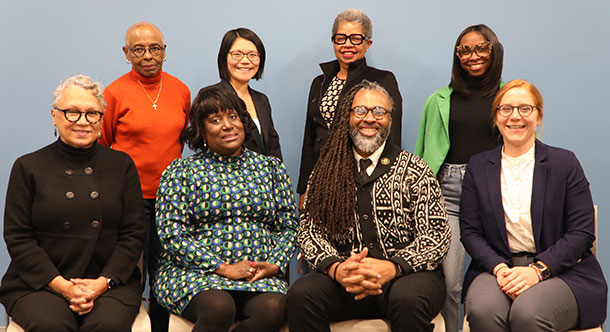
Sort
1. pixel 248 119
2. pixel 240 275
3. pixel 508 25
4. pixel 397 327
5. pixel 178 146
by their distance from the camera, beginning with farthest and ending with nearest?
pixel 508 25
pixel 178 146
pixel 248 119
pixel 240 275
pixel 397 327

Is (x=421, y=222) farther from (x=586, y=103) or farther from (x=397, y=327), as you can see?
(x=586, y=103)

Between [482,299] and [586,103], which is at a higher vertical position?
[586,103]

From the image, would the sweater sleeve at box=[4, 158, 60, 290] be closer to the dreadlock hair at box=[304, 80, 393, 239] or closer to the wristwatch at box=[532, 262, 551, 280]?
the dreadlock hair at box=[304, 80, 393, 239]

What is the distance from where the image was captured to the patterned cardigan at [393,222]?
2932 mm

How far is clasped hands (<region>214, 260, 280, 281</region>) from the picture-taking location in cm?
289

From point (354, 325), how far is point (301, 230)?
0.52 metres

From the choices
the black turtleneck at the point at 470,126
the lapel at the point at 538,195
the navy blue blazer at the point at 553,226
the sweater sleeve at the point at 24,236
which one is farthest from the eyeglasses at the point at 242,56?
the lapel at the point at 538,195

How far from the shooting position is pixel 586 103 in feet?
13.4

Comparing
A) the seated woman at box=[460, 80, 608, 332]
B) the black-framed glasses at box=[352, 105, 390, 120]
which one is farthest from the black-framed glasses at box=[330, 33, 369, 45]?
the seated woman at box=[460, 80, 608, 332]

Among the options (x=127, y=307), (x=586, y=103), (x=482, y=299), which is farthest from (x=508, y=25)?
(x=127, y=307)

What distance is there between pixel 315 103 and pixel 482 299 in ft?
4.93

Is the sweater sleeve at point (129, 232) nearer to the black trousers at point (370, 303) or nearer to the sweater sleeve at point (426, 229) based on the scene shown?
the black trousers at point (370, 303)

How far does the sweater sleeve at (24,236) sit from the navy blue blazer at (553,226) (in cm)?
190

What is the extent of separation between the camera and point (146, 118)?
133 inches
